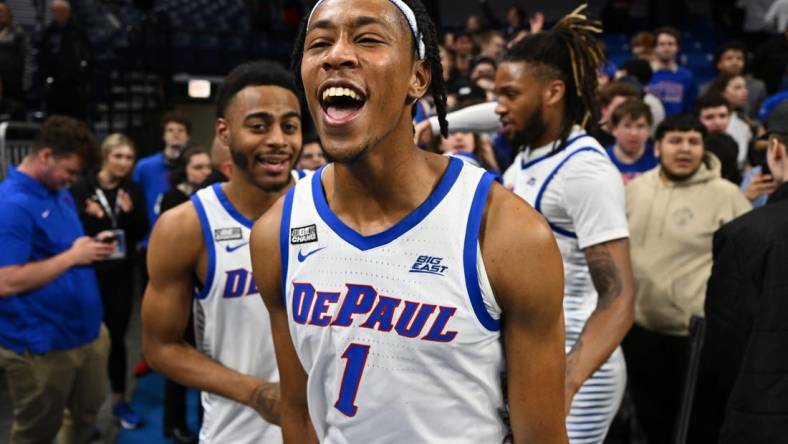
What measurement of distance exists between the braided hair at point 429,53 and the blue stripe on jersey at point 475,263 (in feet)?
1.09

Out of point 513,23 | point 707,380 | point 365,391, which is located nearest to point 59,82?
point 513,23

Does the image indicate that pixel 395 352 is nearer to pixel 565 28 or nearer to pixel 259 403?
pixel 259 403

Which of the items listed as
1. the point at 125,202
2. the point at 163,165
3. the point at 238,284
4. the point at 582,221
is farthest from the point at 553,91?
the point at 163,165

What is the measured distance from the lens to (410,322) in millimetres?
1613

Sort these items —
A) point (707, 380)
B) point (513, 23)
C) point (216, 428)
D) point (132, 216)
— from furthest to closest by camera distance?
1. point (513, 23)
2. point (132, 216)
3. point (707, 380)
4. point (216, 428)

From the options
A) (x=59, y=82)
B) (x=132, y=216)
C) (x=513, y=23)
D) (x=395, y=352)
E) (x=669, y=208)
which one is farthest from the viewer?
(x=513, y=23)

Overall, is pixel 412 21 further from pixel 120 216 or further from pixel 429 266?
→ pixel 120 216

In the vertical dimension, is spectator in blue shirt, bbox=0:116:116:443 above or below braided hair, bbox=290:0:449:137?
below

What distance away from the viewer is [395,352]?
1.63 metres

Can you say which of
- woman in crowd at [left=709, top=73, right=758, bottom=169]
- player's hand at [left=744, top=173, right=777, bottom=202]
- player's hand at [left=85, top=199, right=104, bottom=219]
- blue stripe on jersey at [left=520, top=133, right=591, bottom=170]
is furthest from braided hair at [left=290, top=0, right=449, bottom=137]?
woman in crowd at [left=709, top=73, right=758, bottom=169]

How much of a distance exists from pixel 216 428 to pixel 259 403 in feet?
0.95

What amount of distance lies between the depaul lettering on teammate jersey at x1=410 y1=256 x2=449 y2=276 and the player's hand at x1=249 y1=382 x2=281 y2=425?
893mm

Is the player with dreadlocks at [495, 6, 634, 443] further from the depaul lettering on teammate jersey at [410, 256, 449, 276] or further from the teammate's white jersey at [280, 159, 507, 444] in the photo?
the depaul lettering on teammate jersey at [410, 256, 449, 276]

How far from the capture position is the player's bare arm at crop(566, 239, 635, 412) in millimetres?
2430
